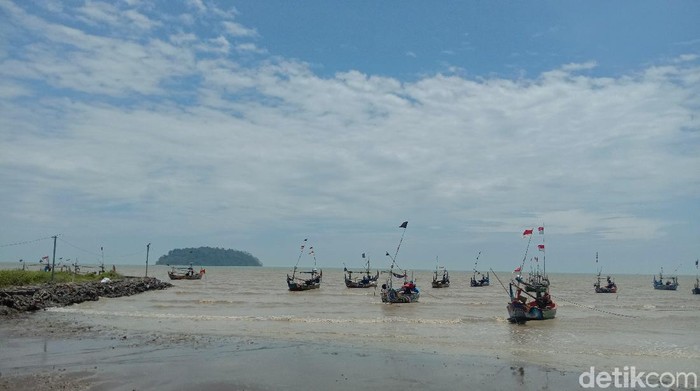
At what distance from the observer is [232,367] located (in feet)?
56.4

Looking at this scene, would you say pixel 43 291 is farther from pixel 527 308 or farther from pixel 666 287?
pixel 666 287

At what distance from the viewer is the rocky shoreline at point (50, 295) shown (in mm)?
32469

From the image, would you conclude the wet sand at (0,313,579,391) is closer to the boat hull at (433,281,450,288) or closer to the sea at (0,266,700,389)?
the sea at (0,266,700,389)

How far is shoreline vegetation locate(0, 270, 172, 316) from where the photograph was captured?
108ft

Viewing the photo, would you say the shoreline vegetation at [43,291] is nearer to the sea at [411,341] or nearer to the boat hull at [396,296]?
the sea at [411,341]

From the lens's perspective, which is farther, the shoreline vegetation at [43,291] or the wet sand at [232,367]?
the shoreline vegetation at [43,291]

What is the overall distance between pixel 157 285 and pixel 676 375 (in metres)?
65.0

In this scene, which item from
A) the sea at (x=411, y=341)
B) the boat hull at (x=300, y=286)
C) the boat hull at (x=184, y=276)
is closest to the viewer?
the sea at (x=411, y=341)

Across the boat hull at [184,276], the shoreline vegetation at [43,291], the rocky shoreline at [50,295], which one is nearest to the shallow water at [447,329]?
the rocky shoreline at [50,295]

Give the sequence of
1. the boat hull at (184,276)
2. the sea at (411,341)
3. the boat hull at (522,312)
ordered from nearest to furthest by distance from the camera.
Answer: the sea at (411,341), the boat hull at (522,312), the boat hull at (184,276)

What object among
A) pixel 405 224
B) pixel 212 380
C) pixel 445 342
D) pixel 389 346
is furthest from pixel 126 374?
pixel 405 224

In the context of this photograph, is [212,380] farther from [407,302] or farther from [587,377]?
[407,302]

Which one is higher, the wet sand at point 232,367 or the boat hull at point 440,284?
the wet sand at point 232,367

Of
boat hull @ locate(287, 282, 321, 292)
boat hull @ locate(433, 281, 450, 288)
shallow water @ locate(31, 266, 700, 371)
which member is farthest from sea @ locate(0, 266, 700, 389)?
boat hull @ locate(433, 281, 450, 288)
